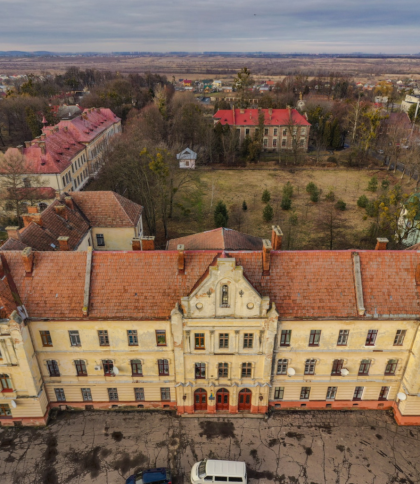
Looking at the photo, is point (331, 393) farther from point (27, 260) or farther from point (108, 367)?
point (27, 260)

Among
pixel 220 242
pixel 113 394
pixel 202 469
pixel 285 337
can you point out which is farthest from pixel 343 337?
pixel 113 394

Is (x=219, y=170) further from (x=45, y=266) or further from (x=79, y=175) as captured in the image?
(x=45, y=266)

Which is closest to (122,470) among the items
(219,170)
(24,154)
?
(24,154)

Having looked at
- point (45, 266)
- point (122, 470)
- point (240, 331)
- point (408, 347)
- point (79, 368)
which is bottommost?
point (122, 470)

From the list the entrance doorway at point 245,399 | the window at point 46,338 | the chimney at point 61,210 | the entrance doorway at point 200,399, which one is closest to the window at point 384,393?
the entrance doorway at point 245,399

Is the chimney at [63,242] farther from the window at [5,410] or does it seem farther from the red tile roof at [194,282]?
the window at [5,410]
